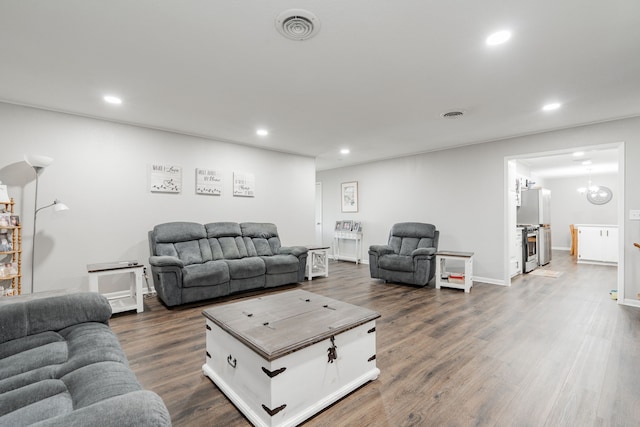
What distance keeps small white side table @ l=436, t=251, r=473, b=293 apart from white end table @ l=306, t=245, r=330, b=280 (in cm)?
187

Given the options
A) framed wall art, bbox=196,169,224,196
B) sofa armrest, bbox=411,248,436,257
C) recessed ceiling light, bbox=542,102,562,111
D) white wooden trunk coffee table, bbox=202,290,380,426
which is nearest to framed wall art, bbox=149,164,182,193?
framed wall art, bbox=196,169,224,196

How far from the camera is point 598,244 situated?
22.5 feet

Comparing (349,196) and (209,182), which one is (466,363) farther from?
(349,196)

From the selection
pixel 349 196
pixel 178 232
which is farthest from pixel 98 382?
pixel 349 196

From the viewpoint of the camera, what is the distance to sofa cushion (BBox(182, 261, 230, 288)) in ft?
11.8

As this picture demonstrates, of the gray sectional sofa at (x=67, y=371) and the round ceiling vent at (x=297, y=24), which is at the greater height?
the round ceiling vent at (x=297, y=24)

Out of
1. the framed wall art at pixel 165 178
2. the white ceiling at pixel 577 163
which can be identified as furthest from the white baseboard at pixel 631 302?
the framed wall art at pixel 165 178

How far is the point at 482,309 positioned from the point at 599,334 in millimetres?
1020

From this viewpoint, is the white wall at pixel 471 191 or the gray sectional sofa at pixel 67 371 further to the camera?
the white wall at pixel 471 191

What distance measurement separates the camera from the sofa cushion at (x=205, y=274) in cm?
361

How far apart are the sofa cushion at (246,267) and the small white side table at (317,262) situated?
105 cm

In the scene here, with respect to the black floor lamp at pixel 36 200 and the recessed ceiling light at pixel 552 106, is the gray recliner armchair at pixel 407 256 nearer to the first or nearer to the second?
the recessed ceiling light at pixel 552 106

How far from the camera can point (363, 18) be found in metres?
1.89

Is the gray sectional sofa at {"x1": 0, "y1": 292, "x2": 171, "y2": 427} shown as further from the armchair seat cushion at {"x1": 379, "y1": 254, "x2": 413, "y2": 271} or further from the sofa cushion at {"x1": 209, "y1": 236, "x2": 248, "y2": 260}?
the armchair seat cushion at {"x1": 379, "y1": 254, "x2": 413, "y2": 271}
